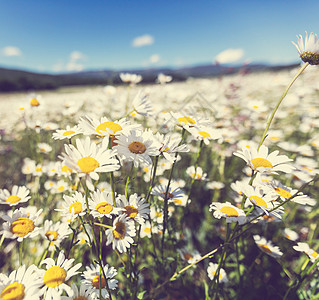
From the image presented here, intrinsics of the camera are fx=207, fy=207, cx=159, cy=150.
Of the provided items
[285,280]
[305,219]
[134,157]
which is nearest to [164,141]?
[134,157]

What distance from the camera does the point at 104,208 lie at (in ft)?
2.69

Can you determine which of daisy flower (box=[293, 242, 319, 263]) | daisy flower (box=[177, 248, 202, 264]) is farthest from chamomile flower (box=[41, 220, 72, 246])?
daisy flower (box=[293, 242, 319, 263])

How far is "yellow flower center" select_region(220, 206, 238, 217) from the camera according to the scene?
0.97 metres

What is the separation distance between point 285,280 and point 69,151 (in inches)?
68.9

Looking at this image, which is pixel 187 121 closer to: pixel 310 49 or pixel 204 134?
pixel 204 134

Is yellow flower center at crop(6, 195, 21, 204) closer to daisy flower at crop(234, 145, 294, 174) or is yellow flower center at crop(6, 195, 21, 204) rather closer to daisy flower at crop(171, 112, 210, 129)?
daisy flower at crop(171, 112, 210, 129)

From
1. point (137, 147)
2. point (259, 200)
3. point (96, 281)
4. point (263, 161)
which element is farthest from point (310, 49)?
point (96, 281)

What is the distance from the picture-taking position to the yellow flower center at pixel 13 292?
28.1 inches

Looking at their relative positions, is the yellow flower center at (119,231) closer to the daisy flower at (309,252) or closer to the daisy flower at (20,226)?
the daisy flower at (20,226)

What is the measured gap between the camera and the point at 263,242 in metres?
1.39

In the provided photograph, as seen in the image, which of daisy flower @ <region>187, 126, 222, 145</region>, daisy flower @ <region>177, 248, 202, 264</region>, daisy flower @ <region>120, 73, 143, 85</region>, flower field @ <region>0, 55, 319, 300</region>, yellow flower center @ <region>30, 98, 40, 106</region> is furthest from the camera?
daisy flower @ <region>120, 73, 143, 85</region>

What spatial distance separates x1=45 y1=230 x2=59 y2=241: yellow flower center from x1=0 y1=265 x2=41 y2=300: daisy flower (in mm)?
243

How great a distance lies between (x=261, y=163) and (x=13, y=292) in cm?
107

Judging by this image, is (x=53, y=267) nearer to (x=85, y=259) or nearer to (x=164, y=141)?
(x=164, y=141)
